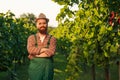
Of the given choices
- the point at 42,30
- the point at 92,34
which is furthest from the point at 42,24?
the point at 92,34

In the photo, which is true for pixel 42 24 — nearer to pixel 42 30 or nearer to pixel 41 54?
pixel 42 30

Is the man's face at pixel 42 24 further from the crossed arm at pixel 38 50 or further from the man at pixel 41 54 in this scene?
the crossed arm at pixel 38 50

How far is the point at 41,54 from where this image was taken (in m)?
7.92

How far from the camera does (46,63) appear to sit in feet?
25.9

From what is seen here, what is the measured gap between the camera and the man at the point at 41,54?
7.87m

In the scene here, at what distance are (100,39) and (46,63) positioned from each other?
21079mm

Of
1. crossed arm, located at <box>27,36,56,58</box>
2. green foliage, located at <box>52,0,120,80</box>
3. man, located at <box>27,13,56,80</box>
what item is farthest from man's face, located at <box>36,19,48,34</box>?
green foliage, located at <box>52,0,120,80</box>

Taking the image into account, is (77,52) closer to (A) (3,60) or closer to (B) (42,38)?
(A) (3,60)

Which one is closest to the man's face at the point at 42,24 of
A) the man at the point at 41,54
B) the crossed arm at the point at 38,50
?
the man at the point at 41,54

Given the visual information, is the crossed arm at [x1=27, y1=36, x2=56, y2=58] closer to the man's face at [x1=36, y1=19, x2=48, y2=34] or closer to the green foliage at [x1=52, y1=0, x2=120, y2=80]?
the man's face at [x1=36, y1=19, x2=48, y2=34]

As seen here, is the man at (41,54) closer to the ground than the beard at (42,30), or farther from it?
closer to the ground

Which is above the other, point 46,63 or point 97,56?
point 46,63

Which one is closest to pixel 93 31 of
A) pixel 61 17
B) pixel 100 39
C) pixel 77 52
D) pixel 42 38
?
pixel 100 39

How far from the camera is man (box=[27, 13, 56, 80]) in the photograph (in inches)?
310
